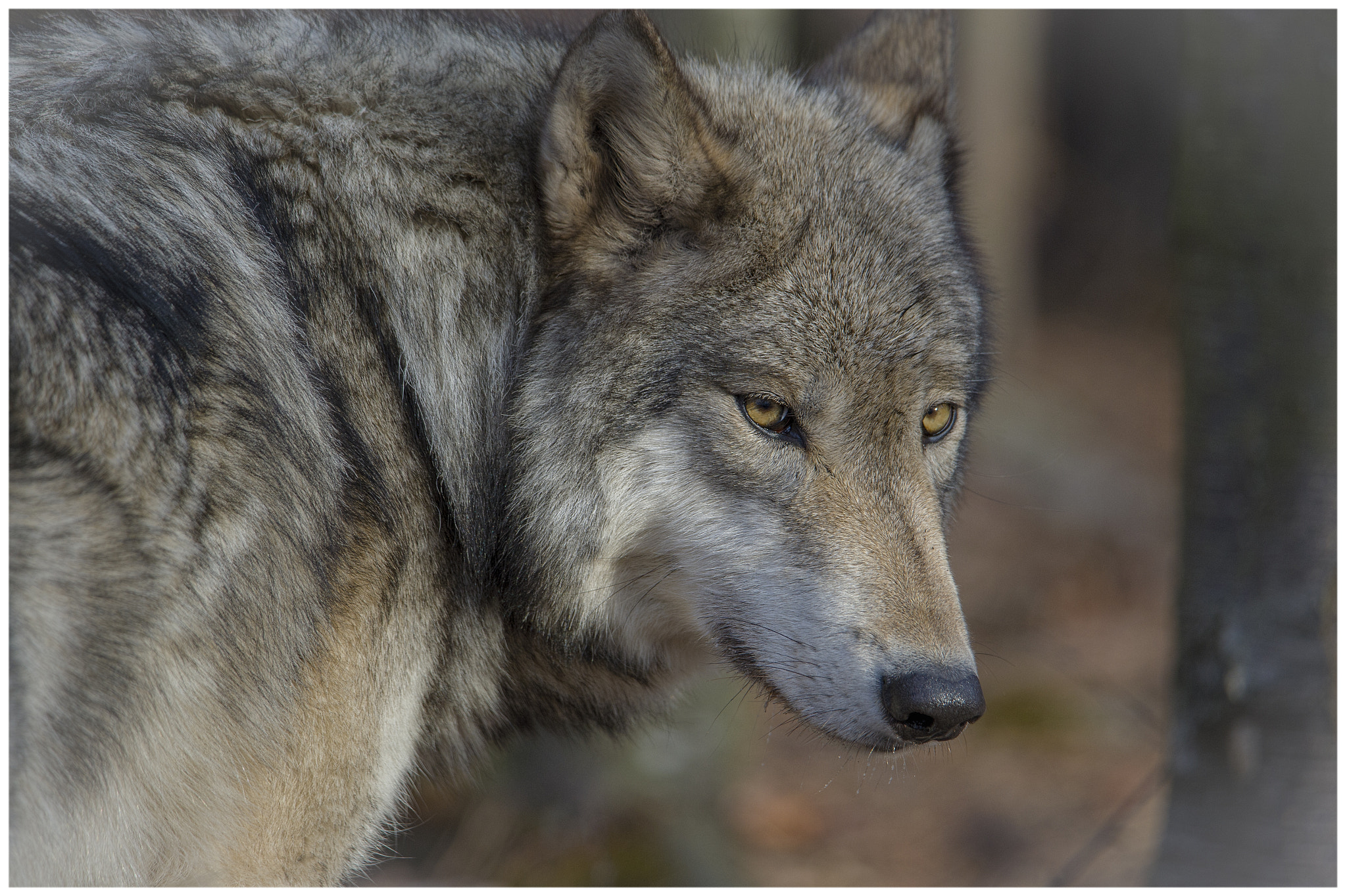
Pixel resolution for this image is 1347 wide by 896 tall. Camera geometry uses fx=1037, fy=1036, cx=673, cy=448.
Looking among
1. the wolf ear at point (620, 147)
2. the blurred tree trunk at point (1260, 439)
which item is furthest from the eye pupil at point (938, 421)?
the blurred tree trunk at point (1260, 439)

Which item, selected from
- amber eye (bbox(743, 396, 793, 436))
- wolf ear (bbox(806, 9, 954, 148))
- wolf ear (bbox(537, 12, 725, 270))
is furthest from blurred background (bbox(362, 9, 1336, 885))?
amber eye (bbox(743, 396, 793, 436))

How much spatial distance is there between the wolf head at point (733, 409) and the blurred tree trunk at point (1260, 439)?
163 cm

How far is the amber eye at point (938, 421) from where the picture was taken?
267 cm

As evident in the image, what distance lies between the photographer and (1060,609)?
26.9 ft

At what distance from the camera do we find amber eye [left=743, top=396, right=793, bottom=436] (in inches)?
95.3

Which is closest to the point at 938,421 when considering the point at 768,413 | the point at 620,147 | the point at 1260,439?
the point at 768,413

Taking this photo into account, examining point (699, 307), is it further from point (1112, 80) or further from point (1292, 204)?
point (1112, 80)

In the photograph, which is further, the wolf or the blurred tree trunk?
the blurred tree trunk

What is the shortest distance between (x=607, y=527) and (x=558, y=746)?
9.20 ft

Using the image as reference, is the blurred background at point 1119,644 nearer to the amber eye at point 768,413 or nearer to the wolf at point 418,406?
the wolf at point 418,406

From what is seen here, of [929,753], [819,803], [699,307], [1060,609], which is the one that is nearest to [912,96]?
[699,307]

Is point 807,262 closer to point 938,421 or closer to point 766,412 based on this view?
point 766,412

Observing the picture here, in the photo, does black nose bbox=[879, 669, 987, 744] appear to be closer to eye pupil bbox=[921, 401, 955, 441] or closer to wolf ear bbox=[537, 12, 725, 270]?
eye pupil bbox=[921, 401, 955, 441]

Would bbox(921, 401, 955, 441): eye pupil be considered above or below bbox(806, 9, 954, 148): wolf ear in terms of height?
below
